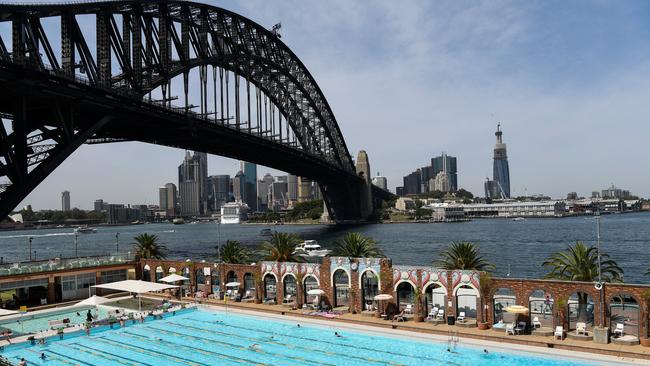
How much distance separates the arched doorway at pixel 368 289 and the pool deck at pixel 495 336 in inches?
57.8

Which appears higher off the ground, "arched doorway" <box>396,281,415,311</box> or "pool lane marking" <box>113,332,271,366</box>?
"arched doorway" <box>396,281,415,311</box>

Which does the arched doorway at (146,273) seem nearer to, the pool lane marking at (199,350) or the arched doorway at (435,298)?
the pool lane marking at (199,350)

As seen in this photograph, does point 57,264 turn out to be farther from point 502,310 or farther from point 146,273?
point 502,310

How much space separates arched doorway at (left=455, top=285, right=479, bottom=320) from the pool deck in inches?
93.2

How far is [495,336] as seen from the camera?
3134 centimetres

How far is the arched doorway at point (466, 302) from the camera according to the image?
35.5m

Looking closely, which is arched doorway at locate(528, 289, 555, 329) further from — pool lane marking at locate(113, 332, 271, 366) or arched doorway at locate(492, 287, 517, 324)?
pool lane marking at locate(113, 332, 271, 366)

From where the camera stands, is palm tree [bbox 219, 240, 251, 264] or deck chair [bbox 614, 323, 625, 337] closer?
deck chair [bbox 614, 323, 625, 337]

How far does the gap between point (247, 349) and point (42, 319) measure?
1991 cm

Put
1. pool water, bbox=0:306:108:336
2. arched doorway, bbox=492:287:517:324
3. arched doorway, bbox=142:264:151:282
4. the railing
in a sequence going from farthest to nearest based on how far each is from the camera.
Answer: arched doorway, bbox=142:264:151:282, the railing, pool water, bbox=0:306:108:336, arched doorway, bbox=492:287:517:324

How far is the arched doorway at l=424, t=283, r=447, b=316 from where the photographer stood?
36.5m

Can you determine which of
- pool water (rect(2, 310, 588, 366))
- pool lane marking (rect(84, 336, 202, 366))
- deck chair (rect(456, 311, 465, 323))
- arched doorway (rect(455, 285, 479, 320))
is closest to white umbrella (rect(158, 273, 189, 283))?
pool water (rect(2, 310, 588, 366))

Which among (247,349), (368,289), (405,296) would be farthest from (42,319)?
(405,296)

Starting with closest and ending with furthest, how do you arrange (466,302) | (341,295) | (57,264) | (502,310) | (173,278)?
1. (502,310)
2. (466,302)
3. (341,295)
4. (173,278)
5. (57,264)
